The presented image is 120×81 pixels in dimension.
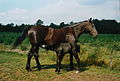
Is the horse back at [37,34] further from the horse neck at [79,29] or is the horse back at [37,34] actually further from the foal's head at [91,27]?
the foal's head at [91,27]

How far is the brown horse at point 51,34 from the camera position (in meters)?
8.46

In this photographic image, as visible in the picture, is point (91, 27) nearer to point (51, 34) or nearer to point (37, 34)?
point (51, 34)

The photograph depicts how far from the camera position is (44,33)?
8.60m

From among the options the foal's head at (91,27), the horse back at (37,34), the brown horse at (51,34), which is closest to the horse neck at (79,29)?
the brown horse at (51,34)

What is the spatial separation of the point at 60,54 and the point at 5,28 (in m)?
42.1

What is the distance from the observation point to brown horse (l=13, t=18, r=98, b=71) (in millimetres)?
8461

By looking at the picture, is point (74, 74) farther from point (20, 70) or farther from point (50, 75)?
point (20, 70)

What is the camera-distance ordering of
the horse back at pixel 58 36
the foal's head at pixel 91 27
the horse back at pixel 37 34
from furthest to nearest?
the foal's head at pixel 91 27, the horse back at pixel 58 36, the horse back at pixel 37 34

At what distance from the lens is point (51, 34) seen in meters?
8.64

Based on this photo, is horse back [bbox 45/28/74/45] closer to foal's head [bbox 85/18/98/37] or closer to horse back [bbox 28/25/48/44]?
horse back [bbox 28/25/48/44]

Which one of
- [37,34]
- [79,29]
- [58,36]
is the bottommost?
[58,36]

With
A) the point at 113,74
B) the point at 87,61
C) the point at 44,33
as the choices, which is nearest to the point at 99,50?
the point at 87,61

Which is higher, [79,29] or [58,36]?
[79,29]

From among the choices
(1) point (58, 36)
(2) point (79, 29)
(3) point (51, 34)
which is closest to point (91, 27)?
(2) point (79, 29)
